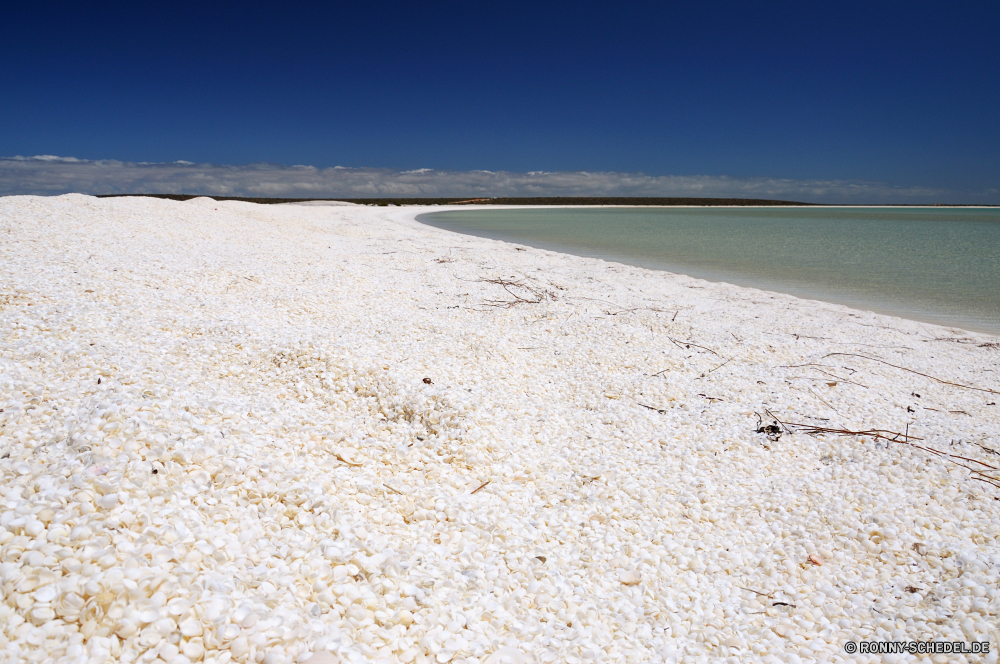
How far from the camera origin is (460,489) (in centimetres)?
246

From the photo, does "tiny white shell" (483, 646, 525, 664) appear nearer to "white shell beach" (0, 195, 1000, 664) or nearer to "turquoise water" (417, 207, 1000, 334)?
"white shell beach" (0, 195, 1000, 664)

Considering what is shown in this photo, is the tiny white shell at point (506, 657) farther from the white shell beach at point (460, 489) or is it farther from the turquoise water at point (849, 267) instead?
the turquoise water at point (849, 267)

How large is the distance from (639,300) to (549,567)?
4.89 meters

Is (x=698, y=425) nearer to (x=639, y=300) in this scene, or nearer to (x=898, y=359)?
(x=898, y=359)

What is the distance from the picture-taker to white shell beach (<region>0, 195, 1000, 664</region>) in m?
1.58

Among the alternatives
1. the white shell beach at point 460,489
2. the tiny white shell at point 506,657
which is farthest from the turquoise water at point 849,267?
the tiny white shell at point 506,657

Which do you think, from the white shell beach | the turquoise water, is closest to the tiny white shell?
the white shell beach

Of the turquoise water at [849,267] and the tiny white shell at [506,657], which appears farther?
the turquoise water at [849,267]

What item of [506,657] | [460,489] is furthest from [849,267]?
[506,657]

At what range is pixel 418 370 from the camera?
354 cm

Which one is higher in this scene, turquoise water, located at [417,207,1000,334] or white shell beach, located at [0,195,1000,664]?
turquoise water, located at [417,207,1000,334]

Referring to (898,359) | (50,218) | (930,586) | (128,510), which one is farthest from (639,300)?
(50,218)

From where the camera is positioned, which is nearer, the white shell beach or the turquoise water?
the white shell beach

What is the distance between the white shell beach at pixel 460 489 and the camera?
1.58 m
